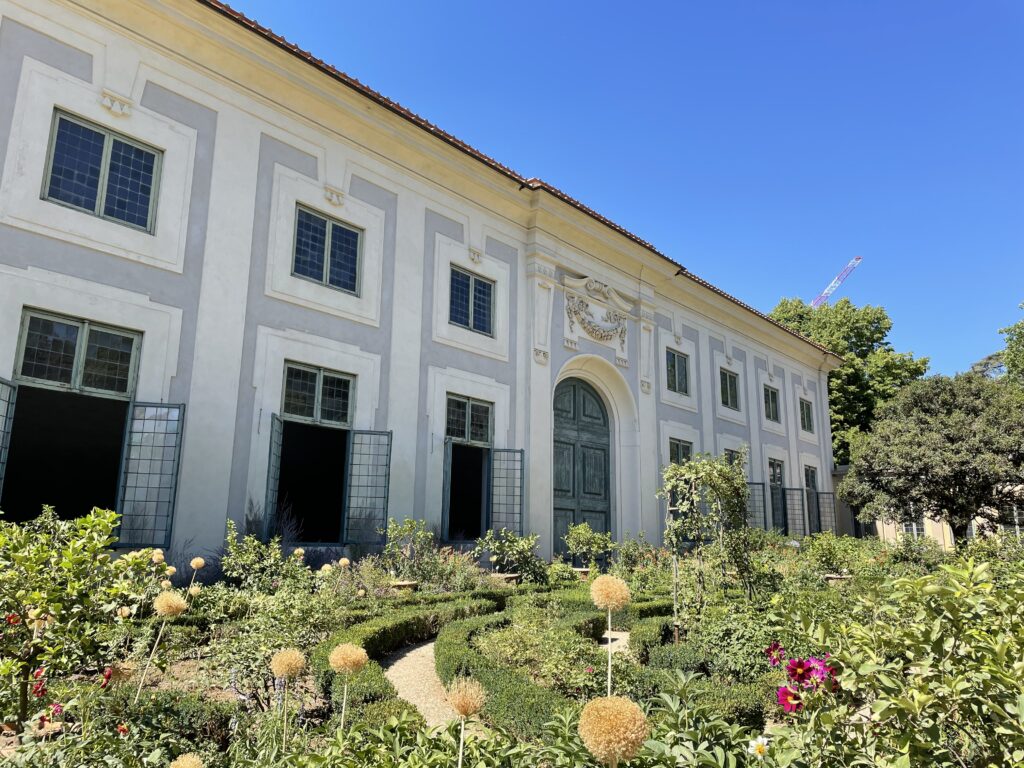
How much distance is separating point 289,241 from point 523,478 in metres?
6.21

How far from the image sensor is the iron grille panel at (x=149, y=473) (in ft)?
29.6

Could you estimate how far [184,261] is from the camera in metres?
10.1

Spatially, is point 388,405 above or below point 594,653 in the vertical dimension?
above

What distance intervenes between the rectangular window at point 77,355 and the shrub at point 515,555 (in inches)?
237

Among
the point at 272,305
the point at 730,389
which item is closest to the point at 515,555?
the point at 272,305

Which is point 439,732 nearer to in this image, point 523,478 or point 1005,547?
point 523,478

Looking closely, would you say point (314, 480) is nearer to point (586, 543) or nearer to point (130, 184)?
point (130, 184)

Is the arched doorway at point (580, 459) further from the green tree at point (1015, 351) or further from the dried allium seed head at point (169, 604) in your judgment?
the green tree at point (1015, 351)

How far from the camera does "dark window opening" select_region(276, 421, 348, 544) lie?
440 inches

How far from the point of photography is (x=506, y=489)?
542 inches

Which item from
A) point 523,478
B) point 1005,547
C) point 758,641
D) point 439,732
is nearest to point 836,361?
point 1005,547

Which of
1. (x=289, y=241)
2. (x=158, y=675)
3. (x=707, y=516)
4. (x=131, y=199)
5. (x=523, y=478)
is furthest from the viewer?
(x=523, y=478)

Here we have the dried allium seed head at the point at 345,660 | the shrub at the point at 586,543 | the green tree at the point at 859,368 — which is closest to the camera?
the dried allium seed head at the point at 345,660

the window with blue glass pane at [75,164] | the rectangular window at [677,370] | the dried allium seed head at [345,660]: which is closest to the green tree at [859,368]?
the rectangular window at [677,370]
